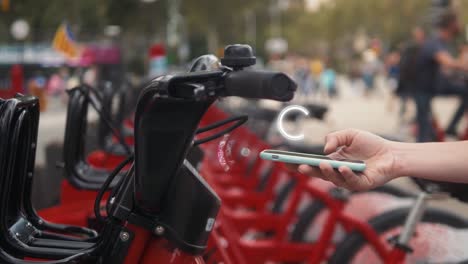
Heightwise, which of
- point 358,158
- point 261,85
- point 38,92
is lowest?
point 38,92

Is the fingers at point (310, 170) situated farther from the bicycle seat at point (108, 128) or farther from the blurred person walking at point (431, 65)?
the blurred person walking at point (431, 65)

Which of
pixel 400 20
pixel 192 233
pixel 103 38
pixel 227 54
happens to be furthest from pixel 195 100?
pixel 400 20

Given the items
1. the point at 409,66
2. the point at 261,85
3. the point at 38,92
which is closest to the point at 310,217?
the point at 261,85

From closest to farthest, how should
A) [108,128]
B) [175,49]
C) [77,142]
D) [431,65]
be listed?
1. [77,142]
2. [108,128]
3. [431,65]
4. [175,49]

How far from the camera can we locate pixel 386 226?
293cm

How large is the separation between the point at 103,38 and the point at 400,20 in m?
22.1

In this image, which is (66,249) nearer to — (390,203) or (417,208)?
(417,208)

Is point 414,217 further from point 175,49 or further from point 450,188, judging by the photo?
point 175,49

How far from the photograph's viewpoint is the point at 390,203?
3.49 meters

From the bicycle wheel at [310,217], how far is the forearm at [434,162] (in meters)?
2.27

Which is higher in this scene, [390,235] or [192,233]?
[192,233]

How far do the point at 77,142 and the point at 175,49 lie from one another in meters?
25.4

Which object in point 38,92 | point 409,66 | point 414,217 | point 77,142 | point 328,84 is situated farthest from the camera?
point 328,84

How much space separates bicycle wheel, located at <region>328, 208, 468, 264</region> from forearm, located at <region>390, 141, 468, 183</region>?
1.58 m
